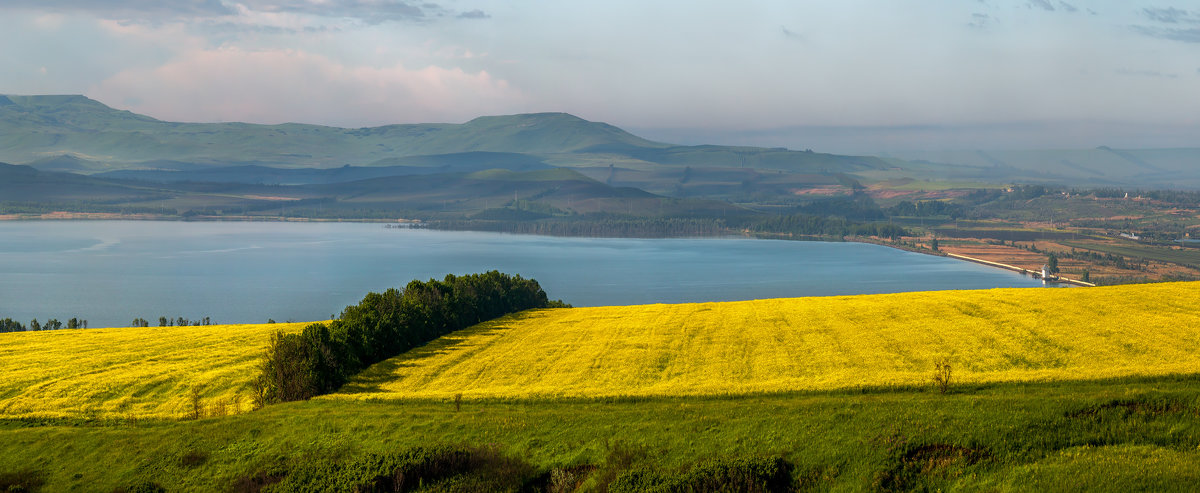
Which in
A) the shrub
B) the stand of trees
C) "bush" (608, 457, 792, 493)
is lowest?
the stand of trees

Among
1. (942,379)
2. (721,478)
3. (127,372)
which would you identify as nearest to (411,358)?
(127,372)

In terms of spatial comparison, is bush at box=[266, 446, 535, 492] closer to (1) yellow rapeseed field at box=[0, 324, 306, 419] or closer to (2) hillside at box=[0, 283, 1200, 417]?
(2) hillside at box=[0, 283, 1200, 417]

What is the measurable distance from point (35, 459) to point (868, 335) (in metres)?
48.1

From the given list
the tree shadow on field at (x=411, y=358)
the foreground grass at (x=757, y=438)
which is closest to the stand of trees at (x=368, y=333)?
the tree shadow on field at (x=411, y=358)

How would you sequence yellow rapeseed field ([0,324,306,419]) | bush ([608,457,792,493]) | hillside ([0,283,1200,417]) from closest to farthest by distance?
1. bush ([608,457,792,493])
2. hillside ([0,283,1200,417])
3. yellow rapeseed field ([0,324,306,419])

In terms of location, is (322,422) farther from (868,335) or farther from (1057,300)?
(1057,300)

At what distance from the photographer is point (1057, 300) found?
67312mm

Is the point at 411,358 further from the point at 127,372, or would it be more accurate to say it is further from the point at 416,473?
the point at 416,473

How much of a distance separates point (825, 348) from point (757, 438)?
25.6 meters

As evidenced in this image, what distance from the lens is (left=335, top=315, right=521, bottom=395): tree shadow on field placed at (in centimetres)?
5088

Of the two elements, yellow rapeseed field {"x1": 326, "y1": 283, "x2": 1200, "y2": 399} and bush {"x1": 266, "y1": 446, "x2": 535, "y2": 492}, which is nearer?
bush {"x1": 266, "y1": 446, "x2": 535, "y2": 492}

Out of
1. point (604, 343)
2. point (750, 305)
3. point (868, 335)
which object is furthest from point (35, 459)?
point (750, 305)

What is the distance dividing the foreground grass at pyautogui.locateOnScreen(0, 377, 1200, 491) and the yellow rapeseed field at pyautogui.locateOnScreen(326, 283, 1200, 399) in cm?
479

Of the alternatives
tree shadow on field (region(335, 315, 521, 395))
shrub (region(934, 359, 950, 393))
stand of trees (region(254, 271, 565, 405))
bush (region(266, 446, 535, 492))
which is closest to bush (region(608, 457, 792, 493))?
Answer: bush (region(266, 446, 535, 492))
